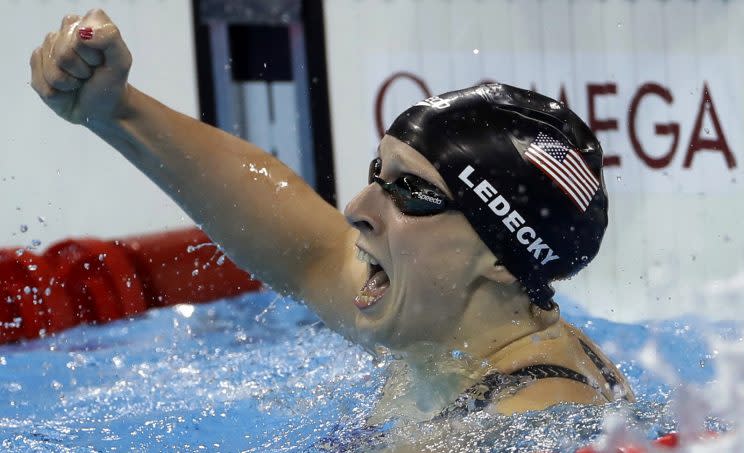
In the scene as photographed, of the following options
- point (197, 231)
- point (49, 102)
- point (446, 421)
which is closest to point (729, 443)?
point (446, 421)

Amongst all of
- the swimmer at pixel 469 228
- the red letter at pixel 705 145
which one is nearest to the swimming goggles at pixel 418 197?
the swimmer at pixel 469 228

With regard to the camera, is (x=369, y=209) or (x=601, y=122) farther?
(x=601, y=122)

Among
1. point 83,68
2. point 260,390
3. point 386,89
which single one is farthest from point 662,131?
point 83,68

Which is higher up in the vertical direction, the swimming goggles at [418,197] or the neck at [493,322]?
the swimming goggles at [418,197]

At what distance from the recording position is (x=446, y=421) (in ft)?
6.01

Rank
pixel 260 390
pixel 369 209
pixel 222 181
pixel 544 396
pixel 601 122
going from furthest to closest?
pixel 601 122, pixel 260 390, pixel 222 181, pixel 369 209, pixel 544 396

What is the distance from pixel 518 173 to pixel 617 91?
3.41m

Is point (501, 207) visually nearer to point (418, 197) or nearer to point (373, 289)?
point (418, 197)

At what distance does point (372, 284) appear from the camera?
193cm

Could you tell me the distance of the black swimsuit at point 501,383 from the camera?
1.81 m

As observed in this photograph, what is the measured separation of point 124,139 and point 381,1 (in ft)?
9.56

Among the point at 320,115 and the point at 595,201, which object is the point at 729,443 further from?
the point at 320,115

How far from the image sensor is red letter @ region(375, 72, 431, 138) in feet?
15.5

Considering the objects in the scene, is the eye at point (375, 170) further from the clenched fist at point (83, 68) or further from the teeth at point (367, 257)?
the clenched fist at point (83, 68)
